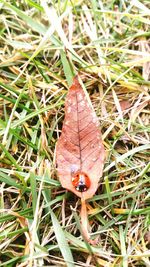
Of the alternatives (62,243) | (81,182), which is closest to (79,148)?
(81,182)

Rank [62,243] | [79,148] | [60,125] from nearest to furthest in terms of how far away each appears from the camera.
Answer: [62,243]
[79,148]
[60,125]

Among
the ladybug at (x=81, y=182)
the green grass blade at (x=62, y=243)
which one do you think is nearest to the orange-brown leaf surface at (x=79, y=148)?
the ladybug at (x=81, y=182)

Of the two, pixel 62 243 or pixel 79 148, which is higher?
pixel 79 148

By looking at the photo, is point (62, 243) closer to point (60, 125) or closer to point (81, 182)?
point (81, 182)

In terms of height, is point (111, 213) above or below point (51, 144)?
below

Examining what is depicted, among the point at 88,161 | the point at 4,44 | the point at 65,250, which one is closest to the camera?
the point at 65,250

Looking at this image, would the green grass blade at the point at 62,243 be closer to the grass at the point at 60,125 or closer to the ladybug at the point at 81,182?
the grass at the point at 60,125

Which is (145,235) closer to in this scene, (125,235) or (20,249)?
(125,235)

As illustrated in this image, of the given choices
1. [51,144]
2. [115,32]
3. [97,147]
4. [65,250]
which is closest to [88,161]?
[97,147]
